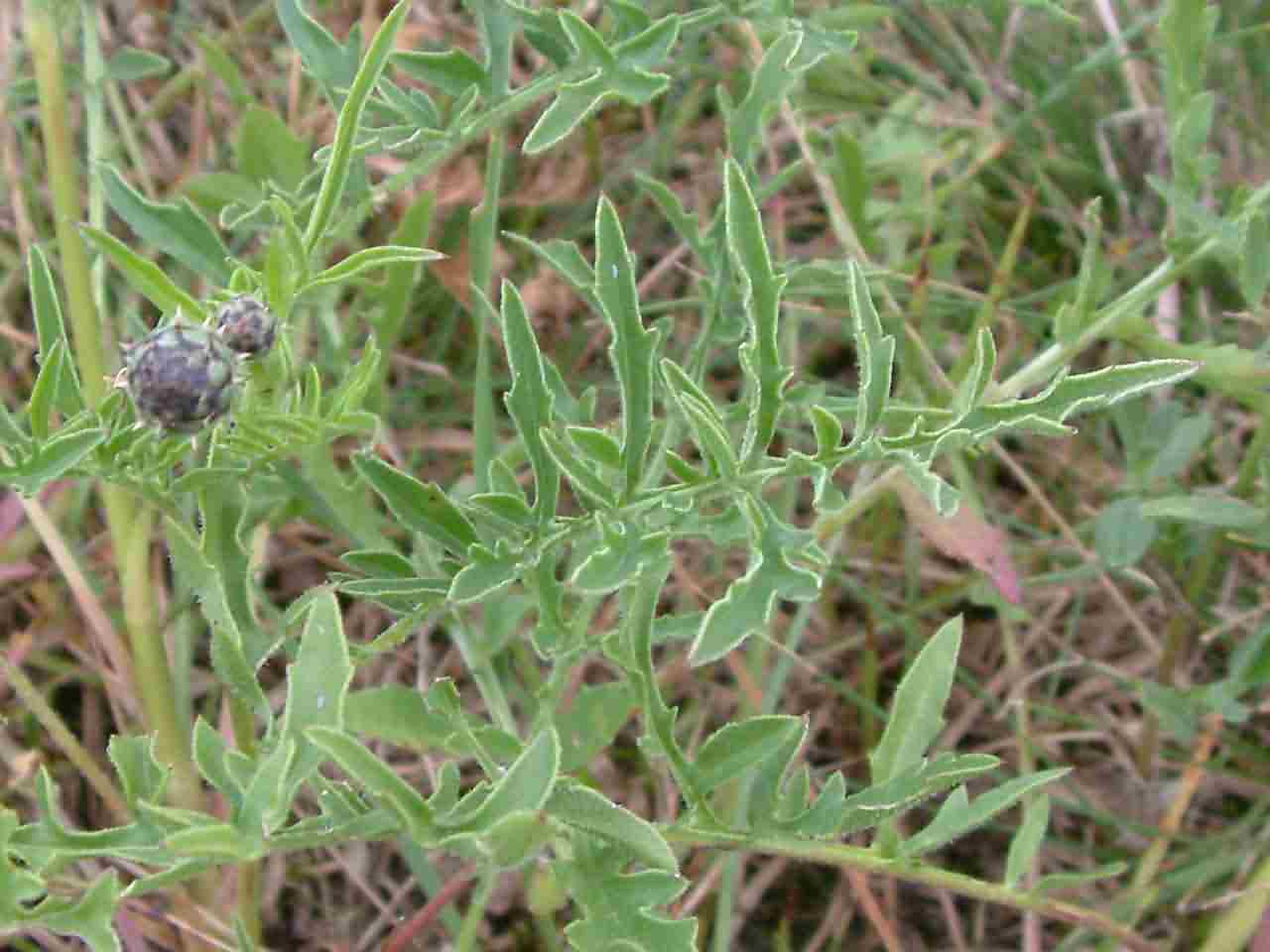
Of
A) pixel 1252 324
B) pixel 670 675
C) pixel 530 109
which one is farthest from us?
pixel 530 109

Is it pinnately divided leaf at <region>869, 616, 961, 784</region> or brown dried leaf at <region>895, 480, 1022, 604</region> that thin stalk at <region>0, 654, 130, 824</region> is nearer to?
pinnately divided leaf at <region>869, 616, 961, 784</region>

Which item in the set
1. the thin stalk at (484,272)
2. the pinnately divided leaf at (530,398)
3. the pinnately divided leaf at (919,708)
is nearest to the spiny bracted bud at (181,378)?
the pinnately divided leaf at (530,398)

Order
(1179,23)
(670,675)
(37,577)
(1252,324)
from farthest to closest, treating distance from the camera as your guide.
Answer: (1252,324)
(37,577)
(670,675)
(1179,23)

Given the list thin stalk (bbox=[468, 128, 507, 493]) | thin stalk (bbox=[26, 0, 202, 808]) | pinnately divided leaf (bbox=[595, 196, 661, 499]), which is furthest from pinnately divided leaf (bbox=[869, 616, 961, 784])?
thin stalk (bbox=[26, 0, 202, 808])

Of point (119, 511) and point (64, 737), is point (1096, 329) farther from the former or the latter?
point (64, 737)

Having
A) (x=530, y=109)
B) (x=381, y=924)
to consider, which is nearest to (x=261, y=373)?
(x=381, y=924)

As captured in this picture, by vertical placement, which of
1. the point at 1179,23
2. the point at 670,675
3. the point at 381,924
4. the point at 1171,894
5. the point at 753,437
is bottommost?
the point at 1171,894

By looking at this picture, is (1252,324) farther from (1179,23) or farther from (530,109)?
(530,109)
